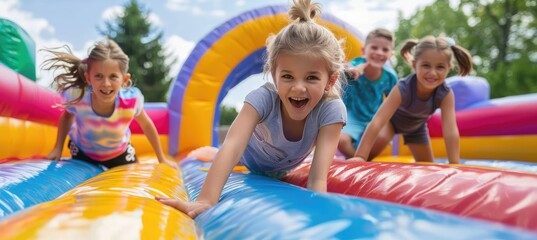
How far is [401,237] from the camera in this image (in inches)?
25.1

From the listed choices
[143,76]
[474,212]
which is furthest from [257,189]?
[143,76]

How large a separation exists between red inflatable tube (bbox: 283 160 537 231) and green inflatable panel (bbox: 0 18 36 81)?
2019mm

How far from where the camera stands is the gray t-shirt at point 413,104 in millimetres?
2520

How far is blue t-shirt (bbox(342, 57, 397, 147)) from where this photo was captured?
127 inches

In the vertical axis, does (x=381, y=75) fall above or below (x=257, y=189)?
above

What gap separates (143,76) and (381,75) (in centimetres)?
1587

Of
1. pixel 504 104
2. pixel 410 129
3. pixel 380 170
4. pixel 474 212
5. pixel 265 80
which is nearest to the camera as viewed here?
pixel 474 212

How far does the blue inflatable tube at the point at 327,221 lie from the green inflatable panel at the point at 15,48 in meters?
1.99

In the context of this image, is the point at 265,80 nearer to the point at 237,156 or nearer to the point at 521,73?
the point at 237,156

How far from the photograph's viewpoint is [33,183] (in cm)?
147

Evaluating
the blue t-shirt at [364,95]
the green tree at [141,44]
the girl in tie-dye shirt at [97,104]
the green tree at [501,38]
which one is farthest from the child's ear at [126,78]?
the green tree at [141,44]

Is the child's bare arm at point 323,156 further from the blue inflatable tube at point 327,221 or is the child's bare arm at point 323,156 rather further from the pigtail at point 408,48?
the pigtail at point 408,48

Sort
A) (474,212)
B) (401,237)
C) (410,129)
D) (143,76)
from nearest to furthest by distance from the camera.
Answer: (401,237)
(474,212)
(410,129)
(143,76)

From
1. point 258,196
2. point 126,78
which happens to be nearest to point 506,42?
point 126,78
